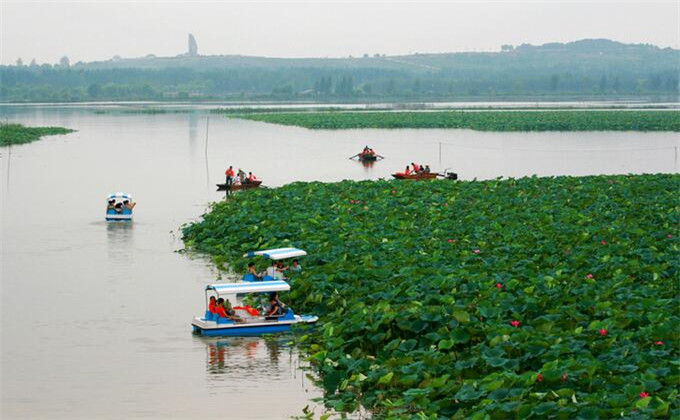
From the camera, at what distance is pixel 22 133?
82.4 m

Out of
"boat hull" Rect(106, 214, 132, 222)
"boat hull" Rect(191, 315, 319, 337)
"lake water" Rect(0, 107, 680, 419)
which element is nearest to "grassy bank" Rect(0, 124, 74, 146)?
"lake water" Rect(0, 107, 680, 419)

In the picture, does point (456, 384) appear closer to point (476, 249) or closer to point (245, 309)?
point (245, 309)

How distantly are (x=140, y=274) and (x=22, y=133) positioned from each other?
59.8 metres

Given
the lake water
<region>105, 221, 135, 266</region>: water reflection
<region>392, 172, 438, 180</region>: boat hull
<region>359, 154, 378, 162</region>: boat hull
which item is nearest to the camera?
the lake water

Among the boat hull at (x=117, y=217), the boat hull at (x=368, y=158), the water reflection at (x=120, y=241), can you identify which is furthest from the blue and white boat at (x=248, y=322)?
the boat hull at (x=368, y=158)

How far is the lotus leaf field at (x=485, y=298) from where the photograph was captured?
46.6 ft

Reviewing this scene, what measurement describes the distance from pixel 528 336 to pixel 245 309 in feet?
22.2

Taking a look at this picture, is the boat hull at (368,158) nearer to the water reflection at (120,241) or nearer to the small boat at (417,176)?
the small boat at (417,176)

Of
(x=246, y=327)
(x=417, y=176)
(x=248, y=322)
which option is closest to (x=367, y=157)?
(x=417, y=176)

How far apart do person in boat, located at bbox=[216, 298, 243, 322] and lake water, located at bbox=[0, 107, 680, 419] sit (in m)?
0.62

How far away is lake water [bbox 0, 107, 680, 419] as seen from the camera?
16672 millimetres

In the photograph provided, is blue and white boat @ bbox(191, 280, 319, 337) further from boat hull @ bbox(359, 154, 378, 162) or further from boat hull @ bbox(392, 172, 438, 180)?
boat hull @ bbox(359, 154, 378, 162)

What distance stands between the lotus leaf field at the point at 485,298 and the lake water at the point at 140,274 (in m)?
1.33

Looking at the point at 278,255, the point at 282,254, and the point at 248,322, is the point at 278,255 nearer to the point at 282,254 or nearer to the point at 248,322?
the point at 282,254
